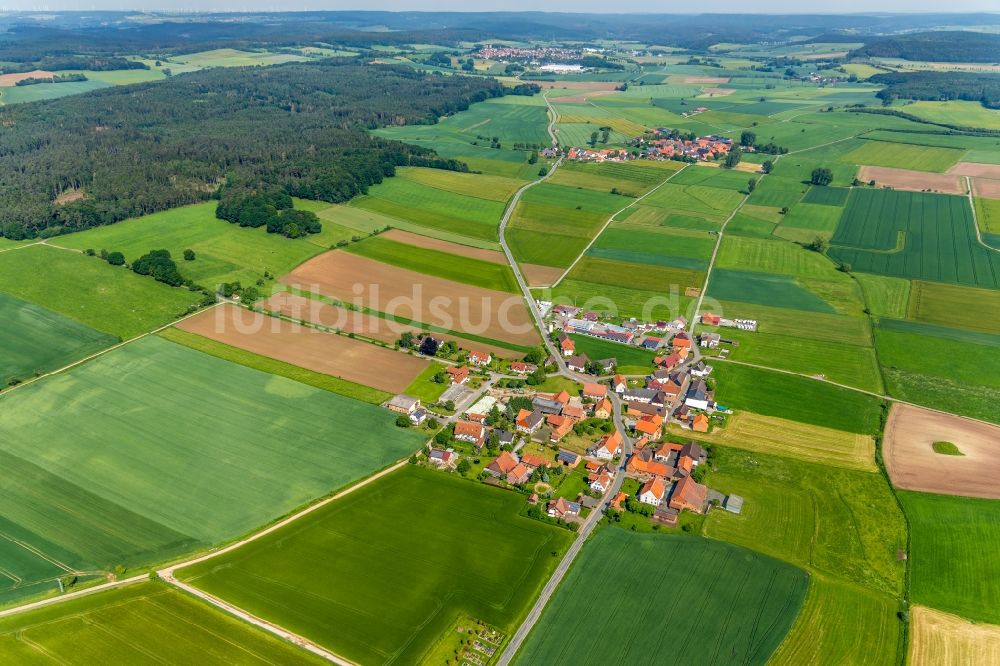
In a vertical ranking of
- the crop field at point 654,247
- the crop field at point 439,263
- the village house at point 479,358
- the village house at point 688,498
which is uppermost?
the crop field at point 654,247

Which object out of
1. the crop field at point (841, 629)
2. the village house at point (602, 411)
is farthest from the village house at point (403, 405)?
the crop field at point (841, 629)

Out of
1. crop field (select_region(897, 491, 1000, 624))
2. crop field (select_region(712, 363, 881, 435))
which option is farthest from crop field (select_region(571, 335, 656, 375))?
crop field (select_region(897, 491, 1000, 624))

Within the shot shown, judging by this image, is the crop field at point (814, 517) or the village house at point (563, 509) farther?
the village house at point (563, 509)

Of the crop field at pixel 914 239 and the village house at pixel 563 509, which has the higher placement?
the crop field at pixel 914 239

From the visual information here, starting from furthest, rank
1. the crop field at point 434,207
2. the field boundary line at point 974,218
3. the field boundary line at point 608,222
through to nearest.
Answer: the crop field at point 434,207
the field boundary line at point 974,218
the field boundary line at point 608,222

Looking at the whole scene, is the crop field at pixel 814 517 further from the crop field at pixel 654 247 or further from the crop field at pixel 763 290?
the crop field at pixel 654 247

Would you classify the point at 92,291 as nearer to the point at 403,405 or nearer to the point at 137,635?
the point at 403,405

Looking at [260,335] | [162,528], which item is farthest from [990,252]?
[162,528]

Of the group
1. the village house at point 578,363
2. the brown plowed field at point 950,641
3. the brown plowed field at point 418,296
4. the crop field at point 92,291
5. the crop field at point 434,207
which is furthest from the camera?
the crop field at point 434,207

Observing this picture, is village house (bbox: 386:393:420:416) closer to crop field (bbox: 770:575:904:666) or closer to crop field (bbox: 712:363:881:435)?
crop field (bbox: 712:363:881:435)
